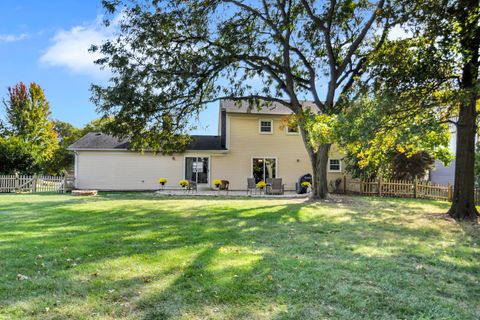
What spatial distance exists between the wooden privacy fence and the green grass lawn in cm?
1298

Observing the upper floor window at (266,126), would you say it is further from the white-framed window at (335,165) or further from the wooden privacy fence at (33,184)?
the wooden privacy fence at (33,184)

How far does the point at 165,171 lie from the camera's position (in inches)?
949

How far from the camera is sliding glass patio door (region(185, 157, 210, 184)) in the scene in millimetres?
24312

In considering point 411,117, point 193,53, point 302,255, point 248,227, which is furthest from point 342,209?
point 193,53

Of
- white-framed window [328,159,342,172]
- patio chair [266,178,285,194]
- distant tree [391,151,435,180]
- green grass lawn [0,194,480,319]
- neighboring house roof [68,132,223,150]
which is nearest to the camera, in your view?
green grass lawn [0,194,480,319]

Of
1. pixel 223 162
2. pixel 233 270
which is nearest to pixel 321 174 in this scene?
pixel 223 162

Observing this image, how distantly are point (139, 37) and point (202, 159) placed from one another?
11.6 m

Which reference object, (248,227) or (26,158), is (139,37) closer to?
(248,227)

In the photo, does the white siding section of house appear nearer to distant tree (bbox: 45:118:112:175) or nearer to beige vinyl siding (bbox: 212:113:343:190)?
beige vinyl siding (bbox: 212:113:343:190)

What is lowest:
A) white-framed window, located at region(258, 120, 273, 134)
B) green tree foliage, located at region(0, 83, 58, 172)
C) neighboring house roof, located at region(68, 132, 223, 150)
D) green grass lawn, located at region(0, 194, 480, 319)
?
green grass lawn, located at region(0, 194, 480, 319)

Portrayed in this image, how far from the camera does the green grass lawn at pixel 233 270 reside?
3.72 meters

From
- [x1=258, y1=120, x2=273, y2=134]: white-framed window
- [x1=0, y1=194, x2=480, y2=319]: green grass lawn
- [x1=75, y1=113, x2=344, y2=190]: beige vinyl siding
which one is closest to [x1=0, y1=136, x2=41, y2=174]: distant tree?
[x1=75, y1=113, x2=344, y2=190]: beige vinyl siding

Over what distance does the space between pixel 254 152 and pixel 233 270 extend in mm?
19736

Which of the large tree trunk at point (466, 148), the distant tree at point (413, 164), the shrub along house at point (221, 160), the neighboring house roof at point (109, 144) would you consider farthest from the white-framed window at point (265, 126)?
the large tree trunk at point (466, 148)
